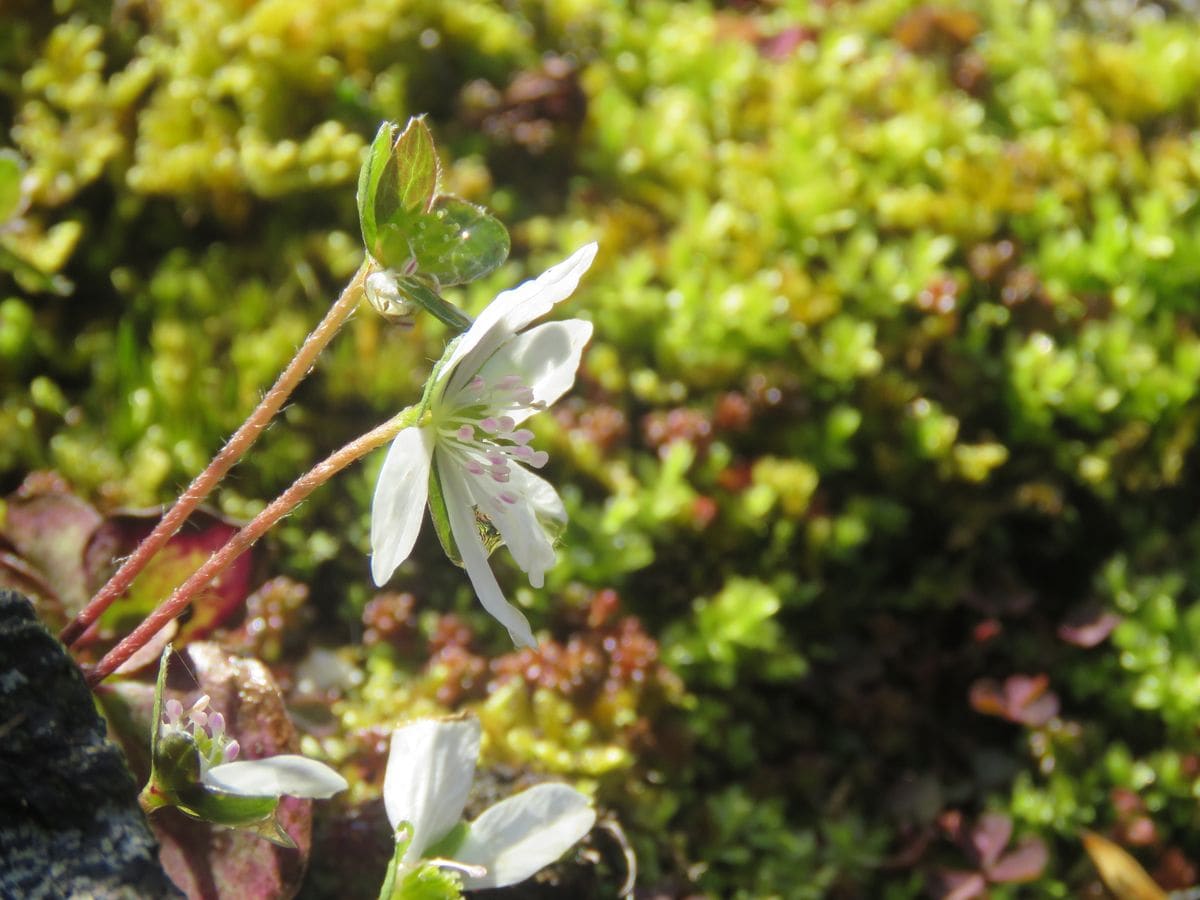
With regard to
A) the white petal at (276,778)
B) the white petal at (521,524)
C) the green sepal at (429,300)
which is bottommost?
the white petal at (276,778)

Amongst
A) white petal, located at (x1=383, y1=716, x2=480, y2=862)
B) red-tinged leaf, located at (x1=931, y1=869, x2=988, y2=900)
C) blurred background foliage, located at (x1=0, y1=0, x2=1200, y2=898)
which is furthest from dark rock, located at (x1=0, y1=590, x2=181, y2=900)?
red-tinged leaf, located at (x1=931, y1=869, x2=988, y2=900)

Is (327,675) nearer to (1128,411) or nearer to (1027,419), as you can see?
(1027,419)

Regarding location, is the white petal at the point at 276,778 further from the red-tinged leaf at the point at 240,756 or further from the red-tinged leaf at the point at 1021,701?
the red-tinged leaf at the point at 1021,701

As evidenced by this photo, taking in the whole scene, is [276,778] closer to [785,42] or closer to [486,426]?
[486,426]

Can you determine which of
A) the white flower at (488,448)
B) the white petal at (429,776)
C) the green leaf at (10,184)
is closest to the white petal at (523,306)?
the white flower at (488,448)

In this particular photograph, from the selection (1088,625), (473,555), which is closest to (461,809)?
(473,555)
